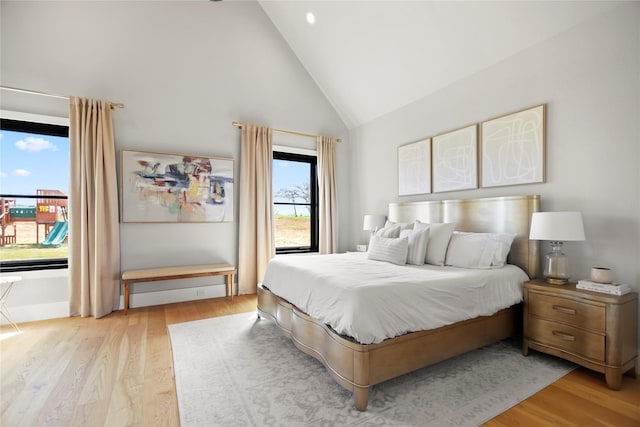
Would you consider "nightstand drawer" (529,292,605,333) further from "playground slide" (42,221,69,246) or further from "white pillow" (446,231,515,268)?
"playground slide" (42,221,69,246)

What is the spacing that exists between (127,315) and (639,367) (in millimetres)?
4738

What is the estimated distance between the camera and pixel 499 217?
2980 mm

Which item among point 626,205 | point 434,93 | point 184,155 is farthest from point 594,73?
point 184,155

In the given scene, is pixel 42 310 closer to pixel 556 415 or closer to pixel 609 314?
pixel 556 415

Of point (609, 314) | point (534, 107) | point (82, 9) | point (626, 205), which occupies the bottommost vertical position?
point (609, 314)

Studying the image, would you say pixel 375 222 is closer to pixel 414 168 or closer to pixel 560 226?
pixel 414 168

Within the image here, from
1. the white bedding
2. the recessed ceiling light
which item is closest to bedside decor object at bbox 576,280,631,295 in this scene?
A: the white bedding

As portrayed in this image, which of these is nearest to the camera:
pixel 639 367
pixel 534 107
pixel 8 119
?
pixel 639 367

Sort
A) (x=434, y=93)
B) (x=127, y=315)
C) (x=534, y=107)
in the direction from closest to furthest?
(x=534, y=107) → (x=127, y=315) → (x=434, y=93)

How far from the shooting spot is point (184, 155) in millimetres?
4008

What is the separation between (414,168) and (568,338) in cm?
248

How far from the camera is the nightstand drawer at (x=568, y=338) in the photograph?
6.64ft

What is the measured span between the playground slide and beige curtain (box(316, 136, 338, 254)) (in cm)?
341

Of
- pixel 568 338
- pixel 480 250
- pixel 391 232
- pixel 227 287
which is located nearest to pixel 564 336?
pixel 568 338
